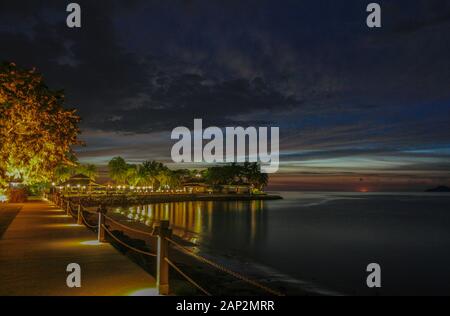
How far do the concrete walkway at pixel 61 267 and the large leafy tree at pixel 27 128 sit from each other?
610cm

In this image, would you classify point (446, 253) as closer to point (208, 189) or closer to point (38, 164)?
point (38, 164)

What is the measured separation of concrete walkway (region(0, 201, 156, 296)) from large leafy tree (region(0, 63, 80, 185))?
6097 millimetres

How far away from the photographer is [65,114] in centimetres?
2436

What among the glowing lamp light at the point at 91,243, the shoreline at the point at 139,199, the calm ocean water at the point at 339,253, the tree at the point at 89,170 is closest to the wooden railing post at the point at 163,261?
the glowing lamp light at the point at 91,243

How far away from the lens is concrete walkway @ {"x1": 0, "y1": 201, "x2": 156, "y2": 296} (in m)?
7.72

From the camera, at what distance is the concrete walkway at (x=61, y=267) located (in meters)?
7.72

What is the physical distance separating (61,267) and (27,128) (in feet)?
43.5

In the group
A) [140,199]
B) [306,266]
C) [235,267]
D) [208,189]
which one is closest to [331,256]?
[306,266]

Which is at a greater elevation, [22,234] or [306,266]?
[22,234]

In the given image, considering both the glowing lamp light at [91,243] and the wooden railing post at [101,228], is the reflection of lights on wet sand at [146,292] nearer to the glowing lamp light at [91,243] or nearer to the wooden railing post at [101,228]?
the glowing lamp light at [91,243]

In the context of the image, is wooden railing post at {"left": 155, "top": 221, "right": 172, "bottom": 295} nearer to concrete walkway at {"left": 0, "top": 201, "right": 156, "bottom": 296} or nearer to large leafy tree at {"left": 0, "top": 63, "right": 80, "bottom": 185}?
concrete walkway at {"left": 0, "top": 201, "right": 156, "bottom": 296}

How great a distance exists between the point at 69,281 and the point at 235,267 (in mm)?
17659

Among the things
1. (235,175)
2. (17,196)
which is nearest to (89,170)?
(235,175)

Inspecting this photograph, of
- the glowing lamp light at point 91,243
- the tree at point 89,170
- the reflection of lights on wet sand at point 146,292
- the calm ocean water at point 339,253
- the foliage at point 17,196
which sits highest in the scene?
the tree at point 89,170
